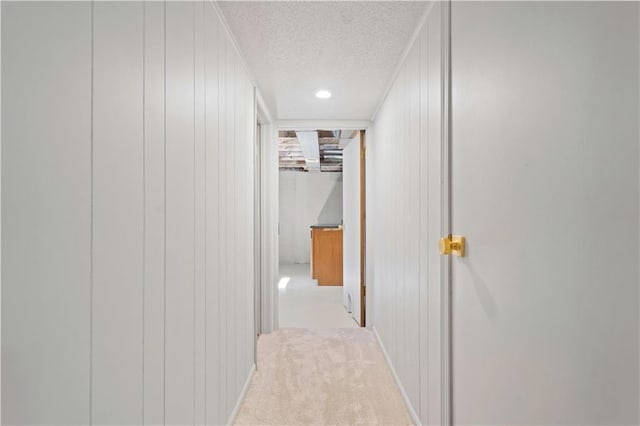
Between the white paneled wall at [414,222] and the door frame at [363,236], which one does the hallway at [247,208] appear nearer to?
the white paneled wall at [414,222]

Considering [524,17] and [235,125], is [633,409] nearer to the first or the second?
[524,17]

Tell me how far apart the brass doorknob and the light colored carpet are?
1.25m

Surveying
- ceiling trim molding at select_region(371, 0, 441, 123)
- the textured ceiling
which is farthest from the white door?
the textured ceiling

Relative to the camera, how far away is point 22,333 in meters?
0.67

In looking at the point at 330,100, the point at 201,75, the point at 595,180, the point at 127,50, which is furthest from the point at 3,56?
the point at 330,100

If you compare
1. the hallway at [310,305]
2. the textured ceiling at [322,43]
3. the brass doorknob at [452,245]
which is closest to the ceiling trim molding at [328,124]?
the textured ceiling at [322,43]

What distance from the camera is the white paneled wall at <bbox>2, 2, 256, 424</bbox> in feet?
2.20

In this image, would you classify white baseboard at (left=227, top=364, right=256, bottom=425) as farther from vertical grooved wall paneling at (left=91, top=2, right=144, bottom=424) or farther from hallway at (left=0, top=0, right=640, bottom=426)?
vertical grooved wall paneling at (left=91, top=2, right=144, bottom=424)

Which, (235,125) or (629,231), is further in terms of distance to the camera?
(235,125)

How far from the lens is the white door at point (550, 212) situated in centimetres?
70

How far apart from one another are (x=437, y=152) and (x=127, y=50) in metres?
1.28

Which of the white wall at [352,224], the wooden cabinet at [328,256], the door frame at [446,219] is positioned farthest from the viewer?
the wooden cabinet at [328,256]

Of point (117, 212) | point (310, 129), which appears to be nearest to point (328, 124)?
point (310, 129)

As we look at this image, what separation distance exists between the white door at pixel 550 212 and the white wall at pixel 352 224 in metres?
2.71
